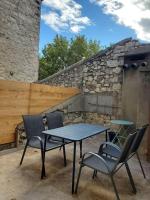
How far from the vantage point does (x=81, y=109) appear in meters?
7.02

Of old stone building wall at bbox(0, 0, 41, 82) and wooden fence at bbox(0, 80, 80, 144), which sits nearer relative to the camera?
wooden fence at bbox(0, 80, 80, 144)

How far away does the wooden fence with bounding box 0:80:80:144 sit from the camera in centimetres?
423

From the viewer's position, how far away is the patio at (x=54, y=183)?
105 inches

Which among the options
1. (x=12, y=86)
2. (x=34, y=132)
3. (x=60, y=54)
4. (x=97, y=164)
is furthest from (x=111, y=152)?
(x=60, y=54)

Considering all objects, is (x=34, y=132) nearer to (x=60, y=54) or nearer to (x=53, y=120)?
(x=53, y=120)

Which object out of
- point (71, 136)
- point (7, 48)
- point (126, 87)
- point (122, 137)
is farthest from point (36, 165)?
point (7, 48)

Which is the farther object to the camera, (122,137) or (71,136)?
(122,137)

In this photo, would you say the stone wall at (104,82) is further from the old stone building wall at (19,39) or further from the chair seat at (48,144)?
the old stone building wall at (19,39)

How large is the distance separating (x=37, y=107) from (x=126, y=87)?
2.67 m

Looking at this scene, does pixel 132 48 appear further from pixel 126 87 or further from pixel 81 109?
pixel 81 109

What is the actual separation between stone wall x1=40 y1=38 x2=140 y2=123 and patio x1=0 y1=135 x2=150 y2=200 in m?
2.56

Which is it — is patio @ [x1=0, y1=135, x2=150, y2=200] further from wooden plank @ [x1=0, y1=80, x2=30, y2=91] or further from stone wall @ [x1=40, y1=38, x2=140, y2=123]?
A: stone wall @ [x1=40, y1=38, x2=140, y2=123]

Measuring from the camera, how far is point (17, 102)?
178 inches

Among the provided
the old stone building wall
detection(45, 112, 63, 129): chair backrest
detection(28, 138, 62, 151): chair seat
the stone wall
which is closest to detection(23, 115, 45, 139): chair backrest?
detection(28, 138, 62, 151): chair seat
